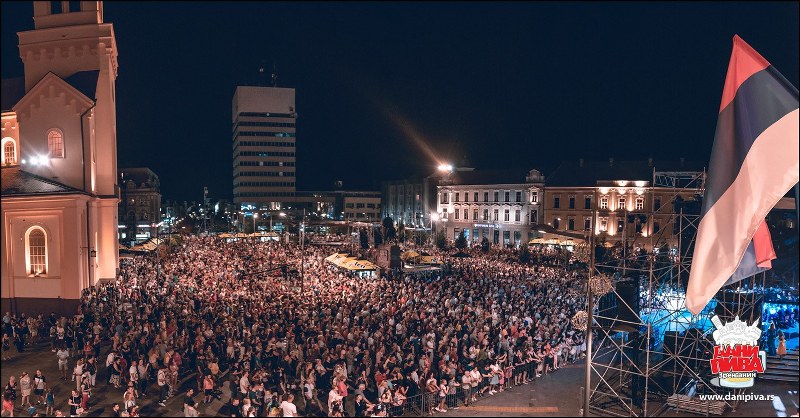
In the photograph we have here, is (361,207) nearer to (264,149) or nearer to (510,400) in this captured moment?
(264,149)

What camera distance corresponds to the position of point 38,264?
2344 centimetres

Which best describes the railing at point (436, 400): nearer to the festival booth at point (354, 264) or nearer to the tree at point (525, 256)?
the festival booth at point (354, 264)

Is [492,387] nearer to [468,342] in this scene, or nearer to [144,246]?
[468,342]

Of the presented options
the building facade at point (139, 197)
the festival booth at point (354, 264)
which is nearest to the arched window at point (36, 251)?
the festival booth at point (354, 264)

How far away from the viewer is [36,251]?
23375mm

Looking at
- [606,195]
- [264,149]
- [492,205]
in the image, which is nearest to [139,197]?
[264,149]

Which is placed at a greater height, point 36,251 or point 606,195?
point 606,195

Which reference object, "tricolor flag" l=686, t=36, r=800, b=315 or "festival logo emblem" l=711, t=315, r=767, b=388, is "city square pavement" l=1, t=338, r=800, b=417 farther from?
"tricolor flag" l=686, t=36, r=800, b=315

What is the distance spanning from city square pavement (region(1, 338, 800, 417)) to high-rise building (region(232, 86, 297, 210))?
10079 centimetres

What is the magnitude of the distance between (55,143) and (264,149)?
3649 inches

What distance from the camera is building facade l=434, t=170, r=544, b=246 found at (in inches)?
2542

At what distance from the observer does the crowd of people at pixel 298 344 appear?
14.3 meters

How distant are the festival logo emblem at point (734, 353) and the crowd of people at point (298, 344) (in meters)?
5.45

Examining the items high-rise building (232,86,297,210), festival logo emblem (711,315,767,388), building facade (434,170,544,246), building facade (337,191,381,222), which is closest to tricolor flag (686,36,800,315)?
festival logo emblem (711,315,767,388)
